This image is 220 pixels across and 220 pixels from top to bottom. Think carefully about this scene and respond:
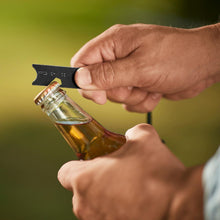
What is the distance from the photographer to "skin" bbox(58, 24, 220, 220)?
0.35 meters

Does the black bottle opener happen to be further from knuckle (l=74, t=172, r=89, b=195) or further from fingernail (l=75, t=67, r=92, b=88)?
knuckle (l=74, t=172, r=89, b=195)

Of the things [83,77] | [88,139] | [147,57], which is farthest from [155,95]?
[88,139]

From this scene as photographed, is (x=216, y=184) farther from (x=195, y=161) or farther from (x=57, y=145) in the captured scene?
(x=195, y=161)

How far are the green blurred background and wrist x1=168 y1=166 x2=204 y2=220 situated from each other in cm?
76

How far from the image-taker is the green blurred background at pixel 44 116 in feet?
3.32

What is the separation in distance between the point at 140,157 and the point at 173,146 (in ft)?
2.81

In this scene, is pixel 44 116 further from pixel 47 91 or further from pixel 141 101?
pixel 47 91

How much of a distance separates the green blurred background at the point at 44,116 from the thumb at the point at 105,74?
469mm

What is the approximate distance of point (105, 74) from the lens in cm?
64

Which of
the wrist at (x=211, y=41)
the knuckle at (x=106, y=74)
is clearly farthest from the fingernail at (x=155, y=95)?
the knuckle at (x=106, y=74)

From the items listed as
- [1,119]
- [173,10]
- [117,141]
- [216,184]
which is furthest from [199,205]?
[173,10]

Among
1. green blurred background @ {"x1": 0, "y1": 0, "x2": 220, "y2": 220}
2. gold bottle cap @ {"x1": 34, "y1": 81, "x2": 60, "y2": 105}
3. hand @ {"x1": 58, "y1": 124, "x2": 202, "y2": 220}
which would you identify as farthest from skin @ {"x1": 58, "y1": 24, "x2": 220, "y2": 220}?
green blurred background @ {"x1": 0, "y1": 0, "x2": 220, "y2": 220}

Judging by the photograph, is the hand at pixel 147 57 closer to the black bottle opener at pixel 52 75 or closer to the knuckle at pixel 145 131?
the black bottle opener at pixel 52 75

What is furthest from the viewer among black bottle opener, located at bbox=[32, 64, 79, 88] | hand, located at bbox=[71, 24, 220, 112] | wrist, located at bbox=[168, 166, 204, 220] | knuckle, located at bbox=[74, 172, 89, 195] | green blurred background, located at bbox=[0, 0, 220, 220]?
green blurred background, located at bbox=[0, 0, 220, 220]
